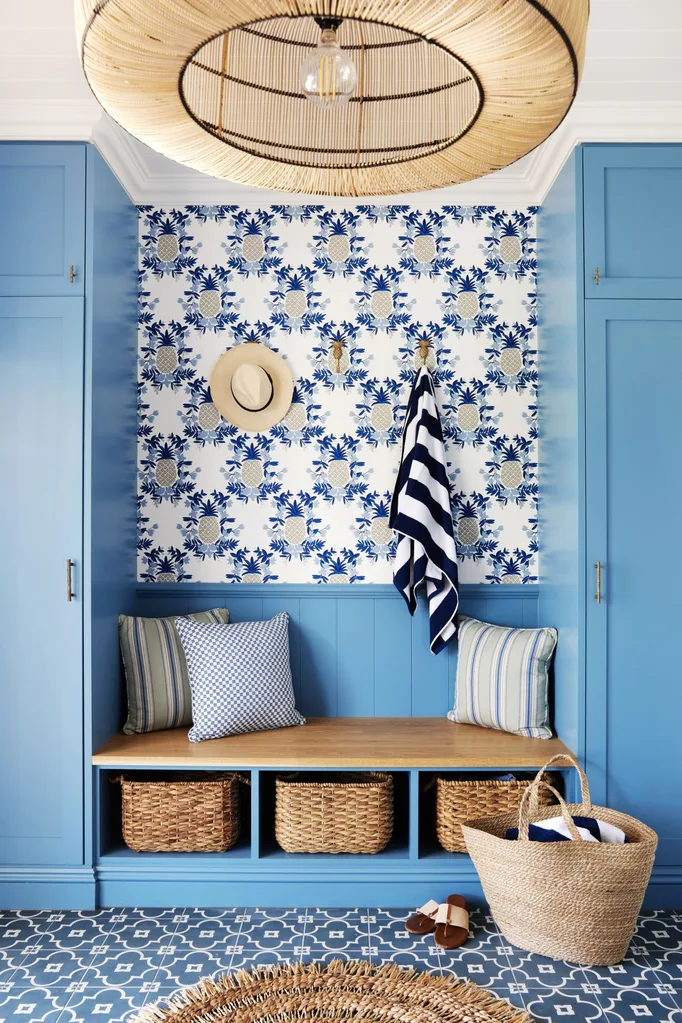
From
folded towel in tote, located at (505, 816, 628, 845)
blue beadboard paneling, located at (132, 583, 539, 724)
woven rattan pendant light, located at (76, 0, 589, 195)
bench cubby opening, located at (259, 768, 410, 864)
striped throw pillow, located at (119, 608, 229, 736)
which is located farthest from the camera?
blue beadboard paneling, located at (132, 583, 539, 724)

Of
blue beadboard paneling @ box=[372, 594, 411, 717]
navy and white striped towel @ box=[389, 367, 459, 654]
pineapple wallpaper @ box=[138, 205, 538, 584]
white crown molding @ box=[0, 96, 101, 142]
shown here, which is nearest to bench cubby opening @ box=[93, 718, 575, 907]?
blue beadboard paneling @ box=[372, 594, 411, 717]

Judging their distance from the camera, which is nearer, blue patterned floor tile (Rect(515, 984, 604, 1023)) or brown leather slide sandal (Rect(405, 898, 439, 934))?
blue patterned floor tile (Rect(515, 984, 604, 1023))

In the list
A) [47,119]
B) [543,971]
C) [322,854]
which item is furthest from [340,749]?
[47,119]

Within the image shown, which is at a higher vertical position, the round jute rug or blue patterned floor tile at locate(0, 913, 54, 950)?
the round jute rug

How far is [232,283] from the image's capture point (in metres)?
3.30

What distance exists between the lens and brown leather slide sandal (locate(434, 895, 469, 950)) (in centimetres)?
244

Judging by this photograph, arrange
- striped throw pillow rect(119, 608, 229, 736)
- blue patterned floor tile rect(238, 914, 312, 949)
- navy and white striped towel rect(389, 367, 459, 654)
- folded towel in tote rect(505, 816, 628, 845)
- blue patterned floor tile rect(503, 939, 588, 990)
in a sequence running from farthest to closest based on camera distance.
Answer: navy and white striped towel rect(389, 367, 459, 654) → striped throw pillow rect(119, 608, 229, 736) → blue patterned floor tile rect(238, 914, 312, 949) → folded towel in tote rect(505, 816, 628, 845) → blue patterned floor tile rect(503, 939, 588, 990)

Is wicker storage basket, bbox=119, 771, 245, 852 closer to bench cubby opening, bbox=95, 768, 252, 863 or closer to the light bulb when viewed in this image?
bench cubby opening, bbox=95, 768, 252, 863

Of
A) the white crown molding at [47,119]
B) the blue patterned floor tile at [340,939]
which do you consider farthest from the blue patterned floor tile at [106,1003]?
the white crown molding at [47,119]

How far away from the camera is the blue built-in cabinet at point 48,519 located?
8.86 ft

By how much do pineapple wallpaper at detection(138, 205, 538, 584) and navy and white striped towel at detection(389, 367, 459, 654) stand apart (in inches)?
4.4

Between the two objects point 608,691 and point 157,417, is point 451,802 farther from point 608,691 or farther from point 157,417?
point 157,417

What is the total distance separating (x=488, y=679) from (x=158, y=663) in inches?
48.2

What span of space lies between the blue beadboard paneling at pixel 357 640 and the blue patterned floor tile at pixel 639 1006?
1208 mm
